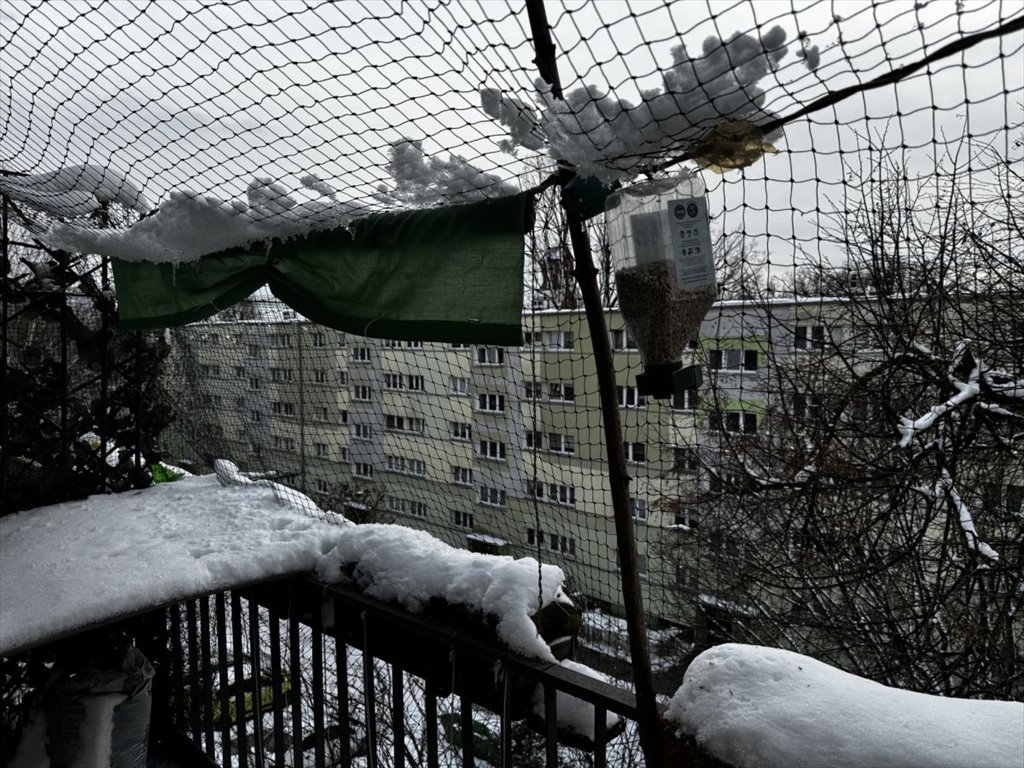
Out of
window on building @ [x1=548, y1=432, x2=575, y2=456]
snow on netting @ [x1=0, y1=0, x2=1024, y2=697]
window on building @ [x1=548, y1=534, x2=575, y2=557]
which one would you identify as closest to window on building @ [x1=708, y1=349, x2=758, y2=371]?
snow on netting @ [x1=0, y1=0, x2=1024, y2=697]

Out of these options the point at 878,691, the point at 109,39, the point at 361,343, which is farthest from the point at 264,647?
→ the point at 878,691

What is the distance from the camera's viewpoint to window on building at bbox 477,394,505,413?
166 inches

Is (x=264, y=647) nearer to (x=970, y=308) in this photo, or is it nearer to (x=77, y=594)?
(x=77, y=594)

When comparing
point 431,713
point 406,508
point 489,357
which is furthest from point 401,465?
point 431,713

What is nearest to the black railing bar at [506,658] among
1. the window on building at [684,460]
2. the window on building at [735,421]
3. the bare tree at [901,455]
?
the bare tree at [901,455]

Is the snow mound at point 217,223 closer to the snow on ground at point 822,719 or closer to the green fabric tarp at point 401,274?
the green fabric tarp at point 401,274

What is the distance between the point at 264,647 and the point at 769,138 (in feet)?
21.2

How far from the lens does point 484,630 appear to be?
1.89 m

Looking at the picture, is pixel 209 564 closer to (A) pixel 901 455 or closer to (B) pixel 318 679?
(B) pixel 318 679

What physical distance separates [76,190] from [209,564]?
158 centimetres

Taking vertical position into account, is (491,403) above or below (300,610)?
above

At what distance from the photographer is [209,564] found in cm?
234

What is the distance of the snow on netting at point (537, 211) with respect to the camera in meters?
1.30

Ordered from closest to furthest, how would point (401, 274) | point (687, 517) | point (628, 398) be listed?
point (401, 274), point (628, 398), point (687, 517)
